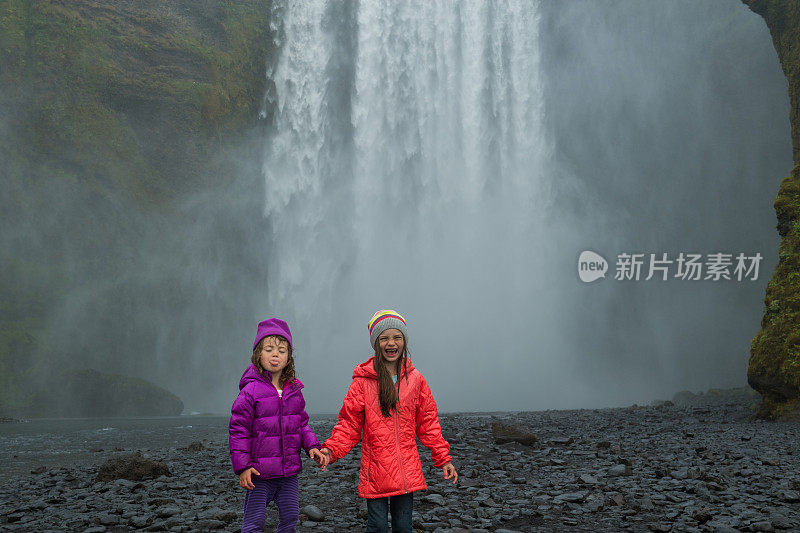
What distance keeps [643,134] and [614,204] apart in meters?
5.37

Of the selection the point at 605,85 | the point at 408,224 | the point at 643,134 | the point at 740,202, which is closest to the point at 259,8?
the point at 408,224

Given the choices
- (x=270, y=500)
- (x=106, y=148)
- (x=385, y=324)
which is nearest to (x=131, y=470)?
(x=270, y=500)

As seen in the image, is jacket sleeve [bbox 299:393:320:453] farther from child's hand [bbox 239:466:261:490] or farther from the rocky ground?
the rocky ground

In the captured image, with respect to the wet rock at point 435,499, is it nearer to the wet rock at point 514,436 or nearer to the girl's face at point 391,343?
the girl's face at point 391,343

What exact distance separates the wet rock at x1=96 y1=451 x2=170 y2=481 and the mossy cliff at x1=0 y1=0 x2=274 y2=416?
23.4 m

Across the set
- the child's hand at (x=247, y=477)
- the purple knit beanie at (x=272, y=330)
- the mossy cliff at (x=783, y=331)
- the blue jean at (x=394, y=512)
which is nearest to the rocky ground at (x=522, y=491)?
the blue jean at (x=394, y=512)

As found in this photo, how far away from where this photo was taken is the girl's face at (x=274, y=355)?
3666 mm

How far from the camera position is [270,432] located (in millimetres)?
3596

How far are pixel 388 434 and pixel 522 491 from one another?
11.8 ft

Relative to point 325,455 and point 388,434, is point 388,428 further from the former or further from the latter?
point 325,455

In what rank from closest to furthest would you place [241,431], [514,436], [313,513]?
[241,431], [313,513], [514,436]

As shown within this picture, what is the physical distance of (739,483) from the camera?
645 centimetres

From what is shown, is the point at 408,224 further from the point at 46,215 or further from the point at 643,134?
the point at 46,215

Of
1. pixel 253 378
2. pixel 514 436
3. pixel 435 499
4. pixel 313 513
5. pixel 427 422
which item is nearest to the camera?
pixel 253 378
